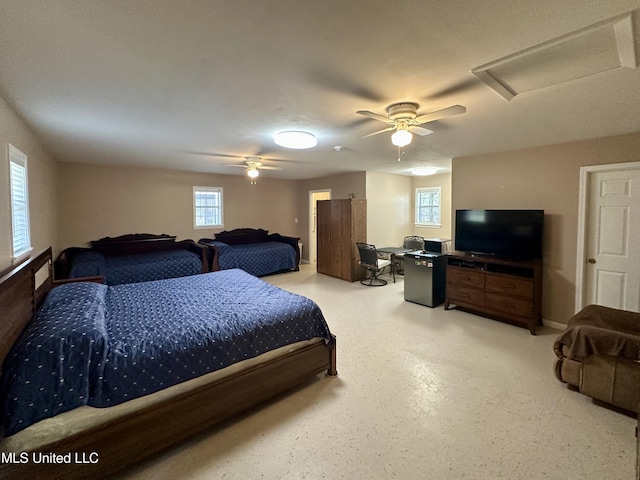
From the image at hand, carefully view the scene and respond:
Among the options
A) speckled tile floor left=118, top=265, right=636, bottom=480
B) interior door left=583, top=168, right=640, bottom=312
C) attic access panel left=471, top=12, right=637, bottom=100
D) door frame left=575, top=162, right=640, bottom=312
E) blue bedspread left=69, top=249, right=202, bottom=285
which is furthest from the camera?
blue bedspread left=69, top=249, right=202, bottom=285

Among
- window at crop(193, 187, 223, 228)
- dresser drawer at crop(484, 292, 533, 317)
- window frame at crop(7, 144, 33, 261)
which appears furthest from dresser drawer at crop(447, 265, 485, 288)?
window at crop(193, 187, 223, 228)

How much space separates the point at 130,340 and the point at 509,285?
13.4 ft

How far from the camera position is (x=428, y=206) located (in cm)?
731

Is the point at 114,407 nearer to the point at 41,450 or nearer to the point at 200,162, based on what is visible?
the point at 41,450

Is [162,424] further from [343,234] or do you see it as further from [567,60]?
[343,234]

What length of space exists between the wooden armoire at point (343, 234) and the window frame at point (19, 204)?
461cm

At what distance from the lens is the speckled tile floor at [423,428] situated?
1695 mm

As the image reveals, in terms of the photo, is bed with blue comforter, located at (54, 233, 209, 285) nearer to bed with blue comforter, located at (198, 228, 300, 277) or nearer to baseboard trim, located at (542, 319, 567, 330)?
bed with blue comforter, located at (198, 228, 300, 277)

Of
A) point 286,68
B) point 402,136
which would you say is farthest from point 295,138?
point 286,68

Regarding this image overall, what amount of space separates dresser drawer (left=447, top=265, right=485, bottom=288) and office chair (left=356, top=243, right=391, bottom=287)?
4.96 ft

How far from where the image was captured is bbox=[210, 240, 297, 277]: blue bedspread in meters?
5.98

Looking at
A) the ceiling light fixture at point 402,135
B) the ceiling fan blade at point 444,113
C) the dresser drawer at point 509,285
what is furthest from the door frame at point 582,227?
the ceiling light fixture at point 402,135

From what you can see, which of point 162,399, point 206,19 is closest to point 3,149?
point 206,19

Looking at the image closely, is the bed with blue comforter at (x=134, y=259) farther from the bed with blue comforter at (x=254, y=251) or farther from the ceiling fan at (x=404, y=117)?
the ceiling fan at (x=404, y=117)
